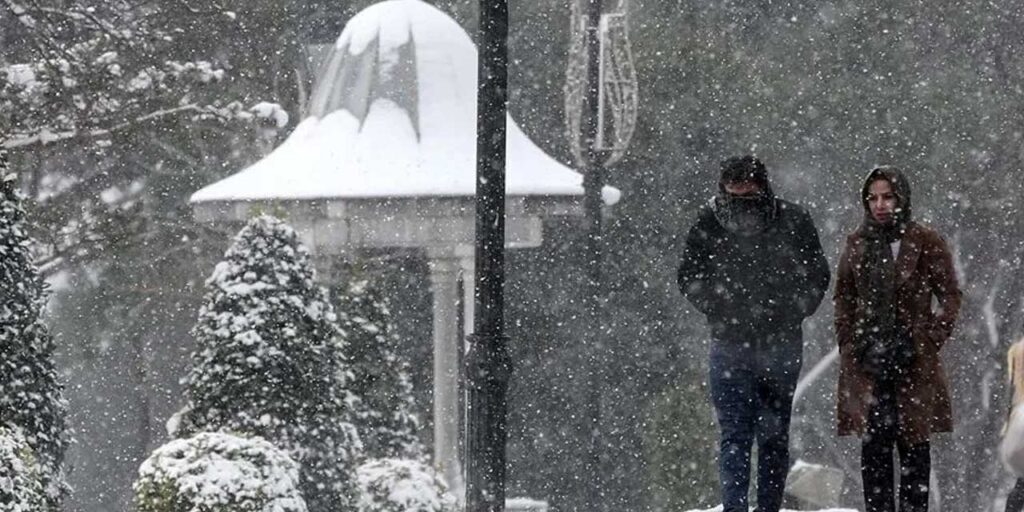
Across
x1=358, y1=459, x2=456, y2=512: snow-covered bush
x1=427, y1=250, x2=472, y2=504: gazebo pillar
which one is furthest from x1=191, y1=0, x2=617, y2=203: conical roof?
x1=358, y1=459, x2=456, y2=512: snow-covered bush

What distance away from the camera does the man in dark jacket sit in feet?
20.8

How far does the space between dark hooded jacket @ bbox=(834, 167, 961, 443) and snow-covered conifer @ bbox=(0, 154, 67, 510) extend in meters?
3.82

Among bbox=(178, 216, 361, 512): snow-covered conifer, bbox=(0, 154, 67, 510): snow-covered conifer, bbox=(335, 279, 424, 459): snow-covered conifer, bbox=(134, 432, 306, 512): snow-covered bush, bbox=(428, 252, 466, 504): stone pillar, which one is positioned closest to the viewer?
bbox=(134, 432, 306, 512): snow-covered bush

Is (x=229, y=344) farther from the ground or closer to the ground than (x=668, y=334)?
farther from the ground

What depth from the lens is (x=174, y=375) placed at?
24.3 meters

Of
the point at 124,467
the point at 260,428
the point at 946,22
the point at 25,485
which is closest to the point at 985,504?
→ the point at 946,22

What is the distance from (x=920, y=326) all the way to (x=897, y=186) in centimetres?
59

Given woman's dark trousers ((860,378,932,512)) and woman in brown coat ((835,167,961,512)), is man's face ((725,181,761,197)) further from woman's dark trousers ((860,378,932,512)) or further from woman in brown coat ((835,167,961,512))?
woman's dark trousers ((860,378,932,512))

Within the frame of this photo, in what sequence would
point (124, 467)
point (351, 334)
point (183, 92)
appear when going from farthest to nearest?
point (124, 467) < point (183, 92) < point (351, 334)

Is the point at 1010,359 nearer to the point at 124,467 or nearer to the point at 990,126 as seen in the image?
the point at 990,126

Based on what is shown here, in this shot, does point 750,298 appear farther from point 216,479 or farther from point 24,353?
point 24,353

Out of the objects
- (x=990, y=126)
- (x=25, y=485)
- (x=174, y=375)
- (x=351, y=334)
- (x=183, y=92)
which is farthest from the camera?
(x=174, y=375)

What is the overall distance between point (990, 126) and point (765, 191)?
1584cm

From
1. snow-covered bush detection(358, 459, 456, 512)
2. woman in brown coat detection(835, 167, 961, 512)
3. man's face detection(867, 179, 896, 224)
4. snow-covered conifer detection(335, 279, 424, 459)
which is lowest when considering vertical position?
snow-covered bush detection(358, 459, 456, 512)
